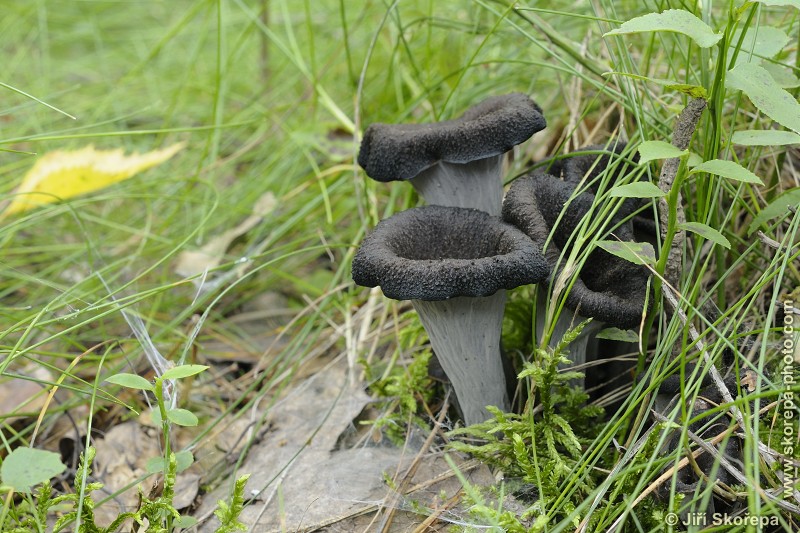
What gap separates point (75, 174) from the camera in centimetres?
289

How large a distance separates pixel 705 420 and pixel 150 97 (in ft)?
14.1

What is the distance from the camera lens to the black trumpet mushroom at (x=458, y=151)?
2.05 meters

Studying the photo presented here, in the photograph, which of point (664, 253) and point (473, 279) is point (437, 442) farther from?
point (664, 253)

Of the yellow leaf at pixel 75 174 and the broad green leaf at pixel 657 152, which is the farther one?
the yellow leaf at pixel 75 174

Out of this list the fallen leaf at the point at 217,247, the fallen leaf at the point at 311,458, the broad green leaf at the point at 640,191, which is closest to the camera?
the broad green leaf at the point at 640,191

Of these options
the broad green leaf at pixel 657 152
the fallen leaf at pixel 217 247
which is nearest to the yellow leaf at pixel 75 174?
the fallen leaf at pixel 217 247

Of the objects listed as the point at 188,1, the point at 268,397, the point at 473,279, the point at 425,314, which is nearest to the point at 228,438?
the point at 268,397

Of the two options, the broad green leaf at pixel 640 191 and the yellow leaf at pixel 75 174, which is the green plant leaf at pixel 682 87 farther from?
the yellow leaf at pixel 75 174

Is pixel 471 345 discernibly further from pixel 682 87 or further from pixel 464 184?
pixel 682 87

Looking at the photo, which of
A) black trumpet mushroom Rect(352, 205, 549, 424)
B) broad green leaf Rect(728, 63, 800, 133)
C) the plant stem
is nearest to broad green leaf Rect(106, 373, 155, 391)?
black trumpet mushroom Rect(352, 205, 549, 424)

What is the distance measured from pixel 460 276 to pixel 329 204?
67.6 inches

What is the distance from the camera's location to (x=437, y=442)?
2283 millimetres

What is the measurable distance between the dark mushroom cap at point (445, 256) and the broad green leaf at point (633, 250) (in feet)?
0.56

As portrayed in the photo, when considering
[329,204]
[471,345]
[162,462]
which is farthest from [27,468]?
[329,204]
